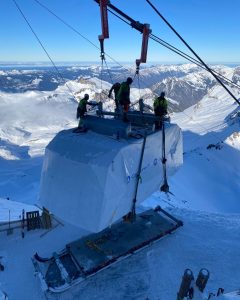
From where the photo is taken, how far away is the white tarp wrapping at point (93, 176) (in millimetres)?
9633

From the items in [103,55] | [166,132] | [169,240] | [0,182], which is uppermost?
[103,55]

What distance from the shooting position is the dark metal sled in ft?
34.3

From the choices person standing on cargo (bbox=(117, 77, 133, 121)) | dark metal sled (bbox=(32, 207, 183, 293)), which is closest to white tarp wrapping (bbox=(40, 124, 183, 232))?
person standing on cargo (bbox=(117, 77, 133, 121))

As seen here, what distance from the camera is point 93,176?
31.4ft

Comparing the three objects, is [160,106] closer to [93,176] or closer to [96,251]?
[93,176]

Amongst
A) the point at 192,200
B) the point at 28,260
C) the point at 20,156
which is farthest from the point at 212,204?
the point at 20,156

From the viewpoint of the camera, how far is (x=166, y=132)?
1183 cm

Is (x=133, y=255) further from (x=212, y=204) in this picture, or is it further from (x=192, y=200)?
(x=212, y=204)

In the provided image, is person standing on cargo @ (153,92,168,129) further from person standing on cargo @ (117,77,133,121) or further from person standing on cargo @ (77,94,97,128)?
person standing on cargo @ (77,94,97,128)

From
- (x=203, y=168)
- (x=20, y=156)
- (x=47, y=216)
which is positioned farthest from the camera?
(x=20, y=156)

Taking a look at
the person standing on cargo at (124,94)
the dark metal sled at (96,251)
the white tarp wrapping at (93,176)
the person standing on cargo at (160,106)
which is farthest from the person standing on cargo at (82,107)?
the dark metal sled at (96,251)

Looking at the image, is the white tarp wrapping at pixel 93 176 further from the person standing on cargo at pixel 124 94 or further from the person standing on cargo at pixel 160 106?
the person standing on cargo at pixel 124 94

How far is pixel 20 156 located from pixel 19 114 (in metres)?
90.1

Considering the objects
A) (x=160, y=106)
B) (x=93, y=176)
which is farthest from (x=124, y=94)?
(x=93, y=176)
